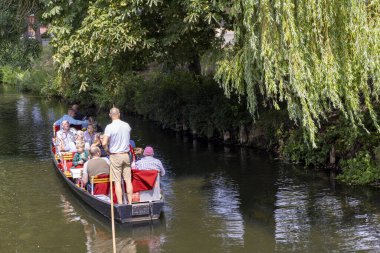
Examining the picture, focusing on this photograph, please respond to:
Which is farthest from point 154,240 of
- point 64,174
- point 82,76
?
point 82,76

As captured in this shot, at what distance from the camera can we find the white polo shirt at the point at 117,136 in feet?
32.5

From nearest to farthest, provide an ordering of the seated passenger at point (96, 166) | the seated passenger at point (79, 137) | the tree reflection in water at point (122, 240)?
the tree reflection in water at point (122, 240) < the seated passenger at point (96, 166) < the seated passenger at point (79, 137)

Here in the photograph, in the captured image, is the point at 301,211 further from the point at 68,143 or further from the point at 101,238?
the point at 68,143

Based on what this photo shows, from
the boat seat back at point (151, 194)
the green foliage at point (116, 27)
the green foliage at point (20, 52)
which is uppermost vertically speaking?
the green foliage at point (20, 52)

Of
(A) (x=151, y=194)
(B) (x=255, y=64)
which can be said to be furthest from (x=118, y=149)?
(B) (x=255, y=64)

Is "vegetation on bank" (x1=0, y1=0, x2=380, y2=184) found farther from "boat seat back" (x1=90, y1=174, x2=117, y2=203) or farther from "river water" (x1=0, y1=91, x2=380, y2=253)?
"boat seat back" (x1=90, y1=174, x2=117, y2=203)

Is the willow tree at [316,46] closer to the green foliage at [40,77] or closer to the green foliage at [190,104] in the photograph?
the green foliage at [190,104]

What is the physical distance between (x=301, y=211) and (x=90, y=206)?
13.3 ft

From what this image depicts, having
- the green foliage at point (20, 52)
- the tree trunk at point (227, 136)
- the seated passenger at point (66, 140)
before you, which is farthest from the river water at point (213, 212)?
the green foliage at point (20, 52)

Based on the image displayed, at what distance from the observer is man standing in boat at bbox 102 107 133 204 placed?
9.92 meters

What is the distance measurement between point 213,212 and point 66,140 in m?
4.94

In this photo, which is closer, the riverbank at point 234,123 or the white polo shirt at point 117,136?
the white polo shirt at point 117,136

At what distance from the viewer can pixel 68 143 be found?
14148mm

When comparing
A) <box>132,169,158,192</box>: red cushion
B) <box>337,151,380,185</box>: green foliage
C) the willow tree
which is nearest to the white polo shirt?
<box>132,169,158,192</box>: red cushion
